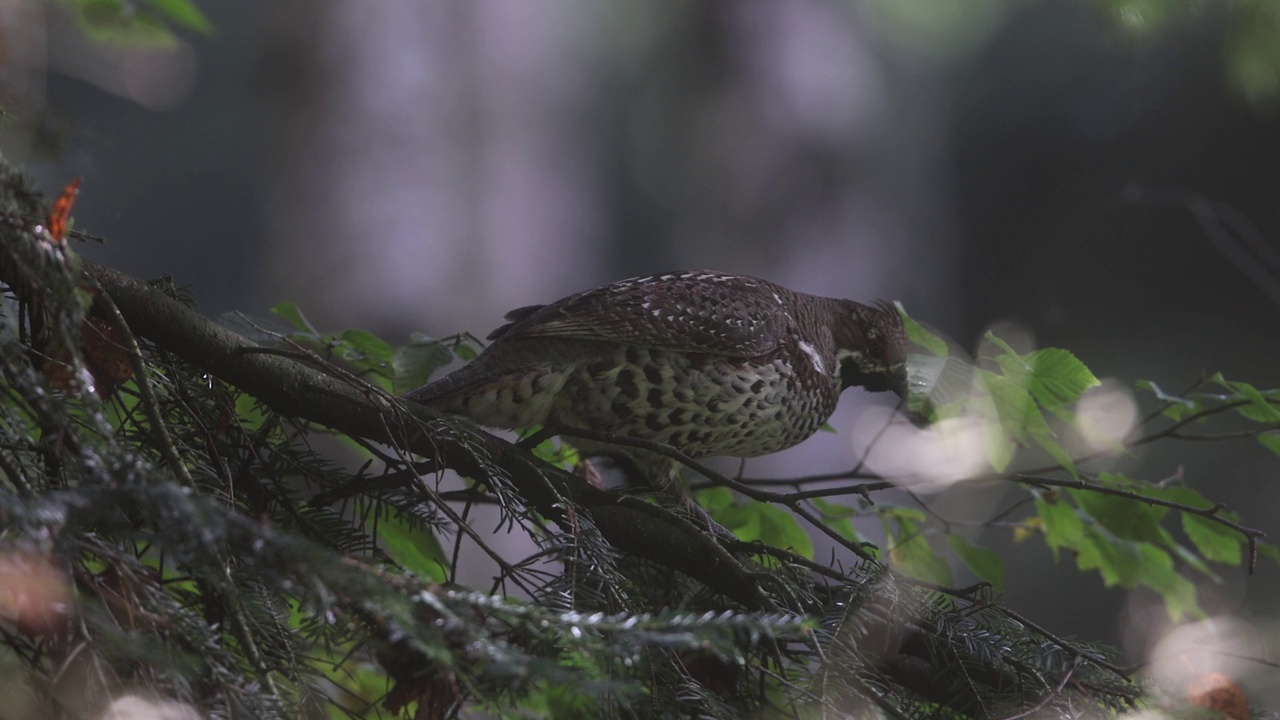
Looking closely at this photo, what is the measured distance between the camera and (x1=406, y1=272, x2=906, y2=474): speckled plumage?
1557 mm

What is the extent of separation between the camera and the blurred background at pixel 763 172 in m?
3.44

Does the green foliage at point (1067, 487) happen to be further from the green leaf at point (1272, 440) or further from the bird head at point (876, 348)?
the bird head at point (876, 348)

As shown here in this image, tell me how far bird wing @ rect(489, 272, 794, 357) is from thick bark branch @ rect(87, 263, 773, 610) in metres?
0.41

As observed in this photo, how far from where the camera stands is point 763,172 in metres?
4.77

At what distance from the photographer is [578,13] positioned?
5.26 metres

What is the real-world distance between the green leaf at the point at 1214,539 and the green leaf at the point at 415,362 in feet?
4.27

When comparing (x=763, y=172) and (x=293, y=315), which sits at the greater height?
(x=763, y=172)

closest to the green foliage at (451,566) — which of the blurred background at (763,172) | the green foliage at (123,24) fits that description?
the green foliage at (123,24)

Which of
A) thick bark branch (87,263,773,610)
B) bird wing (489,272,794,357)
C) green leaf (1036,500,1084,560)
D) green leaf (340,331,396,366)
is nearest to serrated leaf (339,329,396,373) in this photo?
green leaf (340,331,396,366)

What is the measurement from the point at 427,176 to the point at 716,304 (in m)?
2.84

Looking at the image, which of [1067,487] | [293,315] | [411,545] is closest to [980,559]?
[1067,487]

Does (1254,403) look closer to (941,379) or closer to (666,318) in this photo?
(941,379)

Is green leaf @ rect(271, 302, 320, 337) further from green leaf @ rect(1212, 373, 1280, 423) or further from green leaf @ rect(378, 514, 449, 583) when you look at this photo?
green leaf @ rect(1212, 373, 1280, 423)

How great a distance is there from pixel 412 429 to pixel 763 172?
12.7 feet
